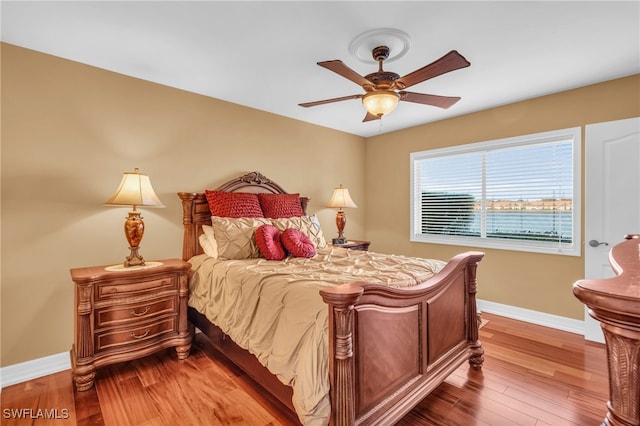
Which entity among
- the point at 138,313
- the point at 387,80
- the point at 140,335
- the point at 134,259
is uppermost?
the point at 387,80

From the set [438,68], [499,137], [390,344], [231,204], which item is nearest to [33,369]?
[231,204]

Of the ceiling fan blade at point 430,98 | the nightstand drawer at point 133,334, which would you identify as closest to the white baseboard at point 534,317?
the ceiling fan blade at point 430,98

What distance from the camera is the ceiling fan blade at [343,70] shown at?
5.82 ft

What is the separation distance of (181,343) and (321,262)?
1343mm

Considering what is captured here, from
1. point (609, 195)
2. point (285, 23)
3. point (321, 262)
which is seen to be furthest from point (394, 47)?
point (609, 195)

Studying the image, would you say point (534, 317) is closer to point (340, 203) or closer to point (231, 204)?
point (340, 203)

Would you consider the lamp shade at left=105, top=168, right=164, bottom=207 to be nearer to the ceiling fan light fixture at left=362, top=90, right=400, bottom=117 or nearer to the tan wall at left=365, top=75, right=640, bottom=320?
the ceiling fan light fixture at left=362, top=90, right=400, bottom=117

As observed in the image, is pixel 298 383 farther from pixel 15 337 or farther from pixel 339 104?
pixel 339 104

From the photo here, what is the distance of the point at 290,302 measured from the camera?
168 cm

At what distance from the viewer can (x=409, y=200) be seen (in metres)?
4.46

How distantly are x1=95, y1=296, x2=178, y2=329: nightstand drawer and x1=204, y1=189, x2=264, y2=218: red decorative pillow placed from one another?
2.95ft

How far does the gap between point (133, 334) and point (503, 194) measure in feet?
13.2

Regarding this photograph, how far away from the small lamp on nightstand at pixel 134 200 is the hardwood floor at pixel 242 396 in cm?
91

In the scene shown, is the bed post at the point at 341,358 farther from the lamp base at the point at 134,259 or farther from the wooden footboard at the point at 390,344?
the lamp base at the point at 134,259
